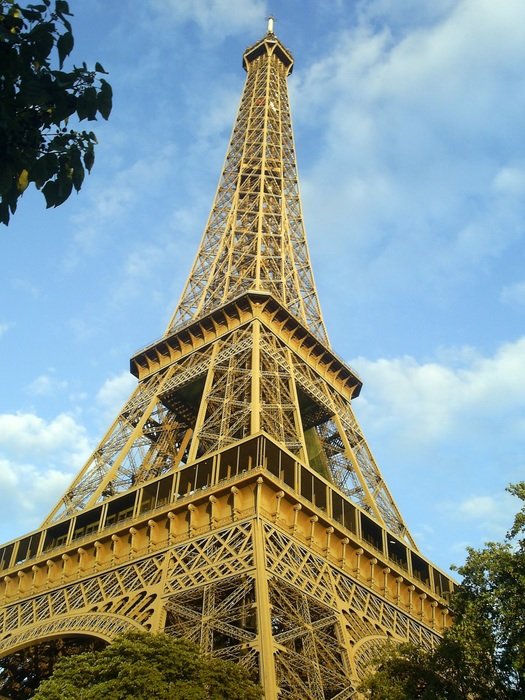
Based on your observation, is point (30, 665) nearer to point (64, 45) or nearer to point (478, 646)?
point (478, 646)

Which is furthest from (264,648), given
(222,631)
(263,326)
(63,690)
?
(263,326)

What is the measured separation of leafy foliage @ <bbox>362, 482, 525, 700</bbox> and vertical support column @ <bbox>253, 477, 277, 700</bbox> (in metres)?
2.74

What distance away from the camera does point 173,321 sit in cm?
4569

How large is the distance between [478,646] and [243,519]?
9145mm

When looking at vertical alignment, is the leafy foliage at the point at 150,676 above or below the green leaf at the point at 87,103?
below

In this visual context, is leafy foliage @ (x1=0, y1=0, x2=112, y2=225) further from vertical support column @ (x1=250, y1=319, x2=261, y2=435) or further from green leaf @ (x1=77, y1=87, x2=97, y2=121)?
vertical support column @ (x1=250, y1=319, x2=261, y2=435)

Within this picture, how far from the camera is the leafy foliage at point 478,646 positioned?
18688mm

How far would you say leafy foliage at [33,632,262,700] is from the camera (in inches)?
700

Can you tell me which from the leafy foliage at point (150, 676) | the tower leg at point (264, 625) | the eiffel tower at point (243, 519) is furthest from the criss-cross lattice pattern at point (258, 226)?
the leafy foliage at point (150, 676)

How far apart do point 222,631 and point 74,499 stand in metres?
16.1

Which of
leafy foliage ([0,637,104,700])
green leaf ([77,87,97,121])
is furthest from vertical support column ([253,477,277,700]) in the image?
green leaf ([77,87,97,121])

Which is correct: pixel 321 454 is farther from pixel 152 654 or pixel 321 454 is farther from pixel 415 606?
pixel 152 654

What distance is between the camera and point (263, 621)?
20797 mm

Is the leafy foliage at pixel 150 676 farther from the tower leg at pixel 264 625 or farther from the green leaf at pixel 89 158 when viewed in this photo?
the green leaf at pixel 89 158
